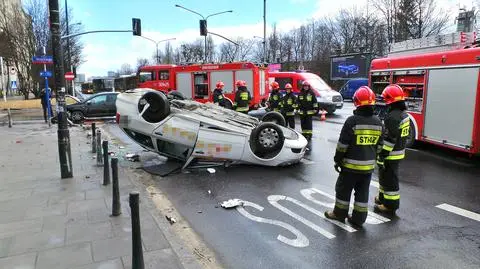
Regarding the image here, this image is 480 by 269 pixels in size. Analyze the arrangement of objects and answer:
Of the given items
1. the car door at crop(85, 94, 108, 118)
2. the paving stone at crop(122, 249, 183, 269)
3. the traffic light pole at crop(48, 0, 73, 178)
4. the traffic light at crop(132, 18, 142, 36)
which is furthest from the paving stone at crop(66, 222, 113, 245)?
the traffic light at crop(132, 18, 142, 36)

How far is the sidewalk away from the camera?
13.1ft

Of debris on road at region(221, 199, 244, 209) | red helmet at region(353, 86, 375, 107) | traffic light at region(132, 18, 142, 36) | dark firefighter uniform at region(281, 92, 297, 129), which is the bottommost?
debris on road at region(221, 199, 244, 209)

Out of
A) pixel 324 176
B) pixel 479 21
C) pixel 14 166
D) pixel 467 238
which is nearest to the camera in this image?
pixel 467 238

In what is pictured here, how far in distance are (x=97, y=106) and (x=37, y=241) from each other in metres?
16.9

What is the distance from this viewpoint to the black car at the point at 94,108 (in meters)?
19.8

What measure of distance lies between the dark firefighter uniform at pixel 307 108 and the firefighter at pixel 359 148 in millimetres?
6445

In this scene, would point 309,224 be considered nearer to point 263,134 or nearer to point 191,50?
point 263,134

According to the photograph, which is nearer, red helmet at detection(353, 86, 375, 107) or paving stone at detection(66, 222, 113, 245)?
paving stone at detection(66, 222, 113, 245)

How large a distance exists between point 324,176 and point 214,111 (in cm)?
282

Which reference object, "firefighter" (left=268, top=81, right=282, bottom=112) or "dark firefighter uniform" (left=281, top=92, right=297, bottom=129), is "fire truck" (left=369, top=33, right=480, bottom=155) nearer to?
"dark firefighter uniform" (left=281, top=92, right=297, bottom=129)

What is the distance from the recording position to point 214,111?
356 inches

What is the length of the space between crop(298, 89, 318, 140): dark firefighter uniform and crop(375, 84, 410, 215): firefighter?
5.77 m

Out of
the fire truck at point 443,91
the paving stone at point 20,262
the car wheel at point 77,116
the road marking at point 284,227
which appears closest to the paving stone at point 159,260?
the paving stone at point 20,262

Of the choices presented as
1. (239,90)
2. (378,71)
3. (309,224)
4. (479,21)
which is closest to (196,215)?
(309,224)
